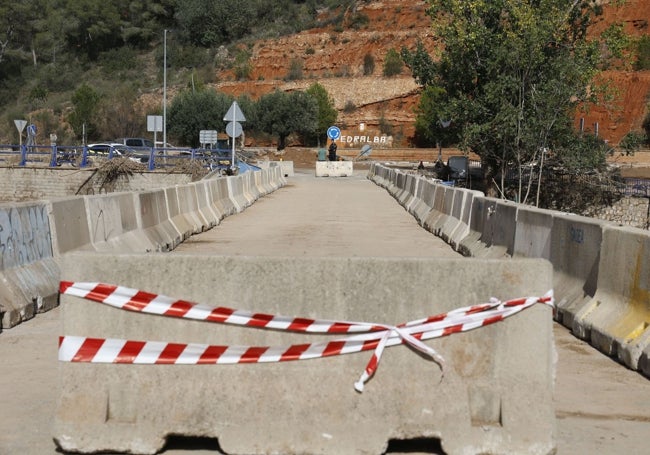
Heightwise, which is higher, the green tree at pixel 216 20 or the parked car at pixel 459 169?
the green tree at pixel 216 20

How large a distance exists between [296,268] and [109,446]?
5.13ft

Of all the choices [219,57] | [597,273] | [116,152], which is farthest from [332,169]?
[219,57]

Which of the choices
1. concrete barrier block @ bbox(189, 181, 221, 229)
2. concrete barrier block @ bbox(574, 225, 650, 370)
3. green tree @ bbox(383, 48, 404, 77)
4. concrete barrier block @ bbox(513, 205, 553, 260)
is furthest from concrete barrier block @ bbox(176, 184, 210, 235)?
green tree @ bbox(383, 48, 404, 77)

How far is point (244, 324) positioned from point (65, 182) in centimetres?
4693

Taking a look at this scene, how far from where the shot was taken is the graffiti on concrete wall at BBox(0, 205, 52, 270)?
9945 millimetres

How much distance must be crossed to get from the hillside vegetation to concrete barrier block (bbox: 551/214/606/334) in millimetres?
75353

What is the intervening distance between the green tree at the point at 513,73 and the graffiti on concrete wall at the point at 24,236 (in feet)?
114

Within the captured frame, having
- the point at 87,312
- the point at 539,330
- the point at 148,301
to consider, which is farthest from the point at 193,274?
the point at 539,330

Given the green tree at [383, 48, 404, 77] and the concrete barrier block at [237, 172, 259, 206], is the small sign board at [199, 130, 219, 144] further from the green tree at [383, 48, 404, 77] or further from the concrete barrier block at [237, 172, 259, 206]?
the green tree at [383, 48, 404, 77]

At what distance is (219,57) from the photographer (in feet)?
454

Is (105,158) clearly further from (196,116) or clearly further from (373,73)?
(373,73)

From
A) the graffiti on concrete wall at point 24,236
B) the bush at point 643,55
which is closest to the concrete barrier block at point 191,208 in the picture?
the graffiti on concrete wall at point 24,236

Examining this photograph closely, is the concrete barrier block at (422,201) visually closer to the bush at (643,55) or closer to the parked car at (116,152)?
the parked car at (116,152)

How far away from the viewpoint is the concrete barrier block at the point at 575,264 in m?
9.52
